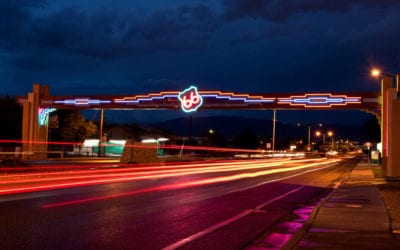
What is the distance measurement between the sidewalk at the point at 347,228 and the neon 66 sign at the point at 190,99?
32.6m

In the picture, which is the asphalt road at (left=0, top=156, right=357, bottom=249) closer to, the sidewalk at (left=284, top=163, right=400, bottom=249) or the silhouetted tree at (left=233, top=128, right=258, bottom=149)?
the sidewalk at (left=284, top=163, right=400, bottom=249)

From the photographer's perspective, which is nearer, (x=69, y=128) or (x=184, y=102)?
(x=184, y=102)

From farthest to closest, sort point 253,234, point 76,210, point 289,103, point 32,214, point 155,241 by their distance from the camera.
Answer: point 289,103 < point 76,210 < point 32,214 < point 253,234 < point 155,241

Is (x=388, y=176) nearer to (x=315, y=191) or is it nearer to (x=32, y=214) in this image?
(x=315, y=191)

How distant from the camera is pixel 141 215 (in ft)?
42.6

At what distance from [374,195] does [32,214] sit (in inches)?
467

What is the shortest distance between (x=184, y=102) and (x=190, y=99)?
25.2 inches

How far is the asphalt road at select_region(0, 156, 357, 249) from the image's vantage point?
9602 millimetres

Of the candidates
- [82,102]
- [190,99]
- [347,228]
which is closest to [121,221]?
[347,228]

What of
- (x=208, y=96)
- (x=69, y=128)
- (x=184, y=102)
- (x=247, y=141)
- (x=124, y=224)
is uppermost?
(x=208, y=96)

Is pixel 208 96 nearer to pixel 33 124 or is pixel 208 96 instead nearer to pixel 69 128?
pixel 33 124

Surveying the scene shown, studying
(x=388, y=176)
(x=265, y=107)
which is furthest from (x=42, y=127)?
(x=388, y=176)

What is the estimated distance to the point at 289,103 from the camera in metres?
46.5

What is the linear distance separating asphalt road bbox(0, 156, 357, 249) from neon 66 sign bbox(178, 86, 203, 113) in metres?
26.7
